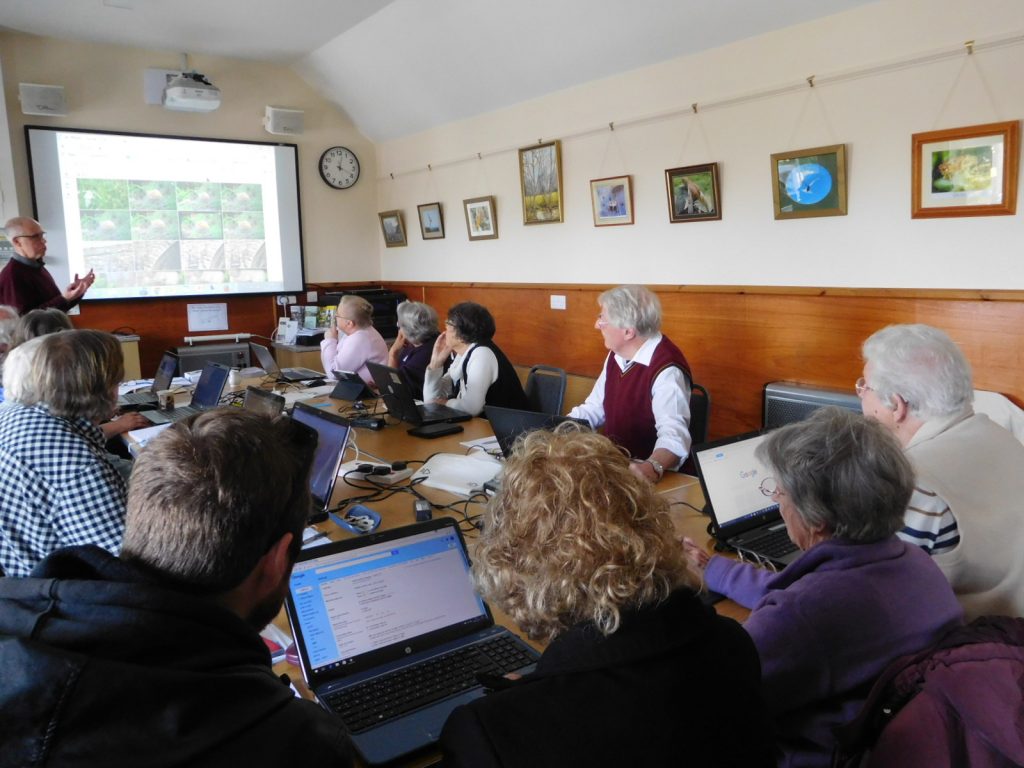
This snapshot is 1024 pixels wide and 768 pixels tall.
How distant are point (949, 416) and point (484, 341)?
2.19 metres

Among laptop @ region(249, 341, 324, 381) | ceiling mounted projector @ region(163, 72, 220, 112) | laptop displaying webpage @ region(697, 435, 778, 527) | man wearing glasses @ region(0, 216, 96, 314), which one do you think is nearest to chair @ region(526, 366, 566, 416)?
laptop @ region(249, 341, 324, 381)

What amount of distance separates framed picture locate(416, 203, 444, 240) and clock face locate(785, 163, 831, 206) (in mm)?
3343

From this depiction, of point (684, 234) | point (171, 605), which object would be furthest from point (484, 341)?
point (171, 605)

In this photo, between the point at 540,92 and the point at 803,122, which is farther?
the point at 540,92

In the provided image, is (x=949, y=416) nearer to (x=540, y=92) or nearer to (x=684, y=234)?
(x=684, y=234)

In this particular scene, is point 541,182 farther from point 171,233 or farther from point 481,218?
point 171,233

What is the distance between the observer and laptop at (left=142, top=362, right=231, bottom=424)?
11.5ft

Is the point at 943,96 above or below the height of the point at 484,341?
above

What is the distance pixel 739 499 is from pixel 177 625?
144 centimetres

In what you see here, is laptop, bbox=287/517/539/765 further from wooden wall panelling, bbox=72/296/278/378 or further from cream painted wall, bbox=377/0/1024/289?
wooden wall panelling, bbox=72/296/278/378

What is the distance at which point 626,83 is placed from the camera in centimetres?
448

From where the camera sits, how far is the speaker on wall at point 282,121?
6309 millimetres

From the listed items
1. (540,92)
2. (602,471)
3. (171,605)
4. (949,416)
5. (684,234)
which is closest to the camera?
(171,605)

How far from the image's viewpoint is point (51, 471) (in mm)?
1770
